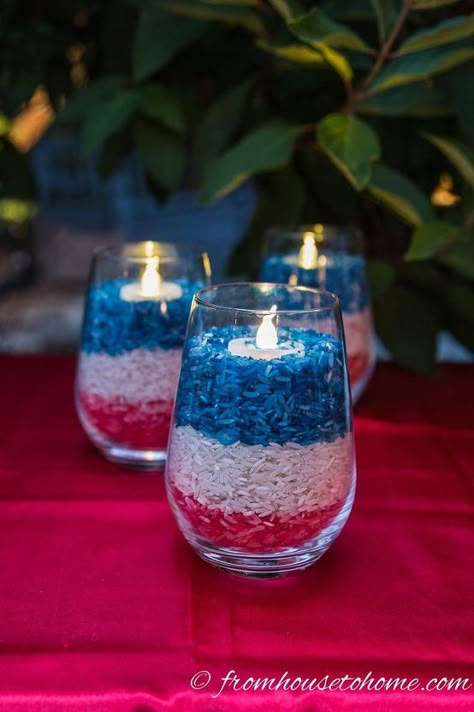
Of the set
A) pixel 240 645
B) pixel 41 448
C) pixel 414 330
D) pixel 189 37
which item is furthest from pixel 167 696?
pixel 189 37

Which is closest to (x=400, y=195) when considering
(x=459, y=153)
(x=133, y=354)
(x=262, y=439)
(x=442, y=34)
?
(x=459, y=153)

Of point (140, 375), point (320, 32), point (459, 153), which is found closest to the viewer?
point (140, 375)

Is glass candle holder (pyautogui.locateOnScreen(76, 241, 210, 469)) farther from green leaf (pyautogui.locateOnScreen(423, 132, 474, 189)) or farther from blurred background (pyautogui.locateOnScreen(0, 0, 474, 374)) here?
green leaf (pyautogui.locateOnScreen(423, 132, 474, 189))

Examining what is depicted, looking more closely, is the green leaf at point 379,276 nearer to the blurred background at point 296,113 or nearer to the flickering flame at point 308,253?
the blurred background at point 296,113

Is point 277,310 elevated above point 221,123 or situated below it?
below

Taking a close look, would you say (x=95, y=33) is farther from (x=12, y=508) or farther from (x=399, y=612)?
(x=399, y=612)

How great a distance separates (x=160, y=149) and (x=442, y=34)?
0.43m

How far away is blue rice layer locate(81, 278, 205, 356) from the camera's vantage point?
0.72m

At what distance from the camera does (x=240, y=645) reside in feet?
1.62

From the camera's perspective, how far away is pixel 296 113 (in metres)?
1.26

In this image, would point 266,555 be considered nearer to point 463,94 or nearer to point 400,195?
point 400,195

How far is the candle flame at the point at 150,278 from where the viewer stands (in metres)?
0.73

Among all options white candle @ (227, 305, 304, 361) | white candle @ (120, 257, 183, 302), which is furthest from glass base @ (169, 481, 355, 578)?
white candle @ (120, 257, 183, 302)

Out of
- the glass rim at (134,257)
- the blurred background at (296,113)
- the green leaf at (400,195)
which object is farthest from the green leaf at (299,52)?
the glass rim at (134,257)
